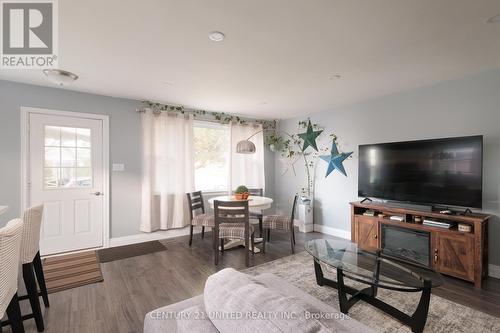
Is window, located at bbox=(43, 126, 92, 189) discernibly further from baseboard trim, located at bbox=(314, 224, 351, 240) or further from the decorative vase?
baseboard trim, located at bbox=(314, 224, 351, 240)

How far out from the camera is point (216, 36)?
209cm

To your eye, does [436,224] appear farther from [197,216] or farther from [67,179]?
[67,179]

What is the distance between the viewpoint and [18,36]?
2.10 m

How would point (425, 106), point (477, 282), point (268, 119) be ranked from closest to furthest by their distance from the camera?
point (477, 282), point (425, 106), point (268, 119)

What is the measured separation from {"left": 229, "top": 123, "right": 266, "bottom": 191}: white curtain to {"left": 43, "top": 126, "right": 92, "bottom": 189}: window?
8.40 feet

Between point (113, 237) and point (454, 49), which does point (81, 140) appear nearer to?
point (113, 237)

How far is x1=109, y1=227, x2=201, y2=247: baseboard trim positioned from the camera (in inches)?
154

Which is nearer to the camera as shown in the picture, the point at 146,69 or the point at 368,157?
the point at 146,69

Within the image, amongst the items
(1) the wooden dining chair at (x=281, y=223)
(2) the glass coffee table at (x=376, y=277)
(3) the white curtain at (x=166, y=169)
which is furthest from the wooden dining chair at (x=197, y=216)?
(2) the glass coffee table at (x=376, y=277)

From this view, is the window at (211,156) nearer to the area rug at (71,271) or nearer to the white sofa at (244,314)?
the area rug at (71,271)

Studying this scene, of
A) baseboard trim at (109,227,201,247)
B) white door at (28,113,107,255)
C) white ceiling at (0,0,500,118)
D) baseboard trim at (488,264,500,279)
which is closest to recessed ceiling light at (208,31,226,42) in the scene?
white ceiling at (0,0,500,118)

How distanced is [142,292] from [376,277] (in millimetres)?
2258

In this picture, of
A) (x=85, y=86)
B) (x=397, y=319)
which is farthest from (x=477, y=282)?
(x=85, y=86)

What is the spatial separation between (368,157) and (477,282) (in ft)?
6.23
